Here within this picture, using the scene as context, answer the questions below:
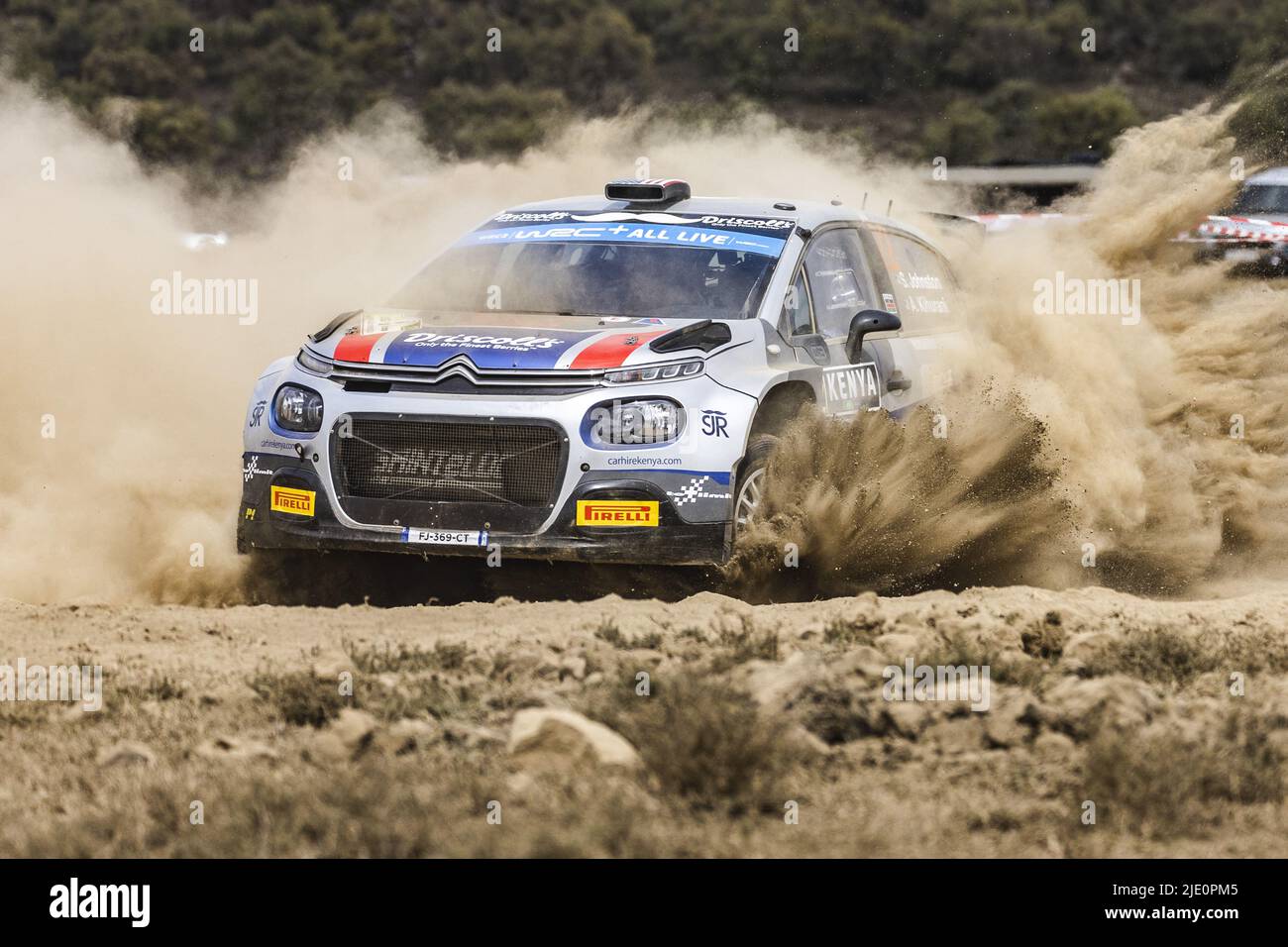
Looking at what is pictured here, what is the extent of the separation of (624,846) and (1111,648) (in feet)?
8.90

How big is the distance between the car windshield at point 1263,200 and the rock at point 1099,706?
1431cm

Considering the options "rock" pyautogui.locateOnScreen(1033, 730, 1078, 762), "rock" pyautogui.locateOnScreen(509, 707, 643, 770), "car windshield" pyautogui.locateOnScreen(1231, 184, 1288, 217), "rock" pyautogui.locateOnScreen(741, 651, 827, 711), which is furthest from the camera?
"car windshield" pyautogui.locateOnScreen(1231, 184, 1288, 217)

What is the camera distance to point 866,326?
26.4 feet

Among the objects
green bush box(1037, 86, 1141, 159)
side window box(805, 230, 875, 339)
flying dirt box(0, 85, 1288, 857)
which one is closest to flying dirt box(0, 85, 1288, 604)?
flying dirt box(0, 85, 1288, 857)

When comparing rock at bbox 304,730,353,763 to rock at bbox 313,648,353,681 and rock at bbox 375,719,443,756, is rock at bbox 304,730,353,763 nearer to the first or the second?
rock at bbox 375,719,443,756

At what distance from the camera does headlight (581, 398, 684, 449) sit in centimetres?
704

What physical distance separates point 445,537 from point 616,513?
69 centimetres

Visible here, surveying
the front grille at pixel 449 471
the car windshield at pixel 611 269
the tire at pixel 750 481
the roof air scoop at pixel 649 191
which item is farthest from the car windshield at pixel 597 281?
the front grille at pixel 449 471

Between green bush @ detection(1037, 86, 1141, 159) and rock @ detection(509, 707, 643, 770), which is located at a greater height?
green bush @ detection(1037, 86, 1141, 159)

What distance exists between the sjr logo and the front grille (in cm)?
57

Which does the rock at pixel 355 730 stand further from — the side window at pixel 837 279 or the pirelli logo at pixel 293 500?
the side window at pixel 837 279

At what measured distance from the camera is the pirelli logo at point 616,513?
7.00 metres

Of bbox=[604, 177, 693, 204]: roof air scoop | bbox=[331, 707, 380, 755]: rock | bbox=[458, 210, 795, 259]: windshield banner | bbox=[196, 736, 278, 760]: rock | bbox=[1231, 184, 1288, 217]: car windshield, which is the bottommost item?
bbox=[196, 736, 278, 760]: rock
